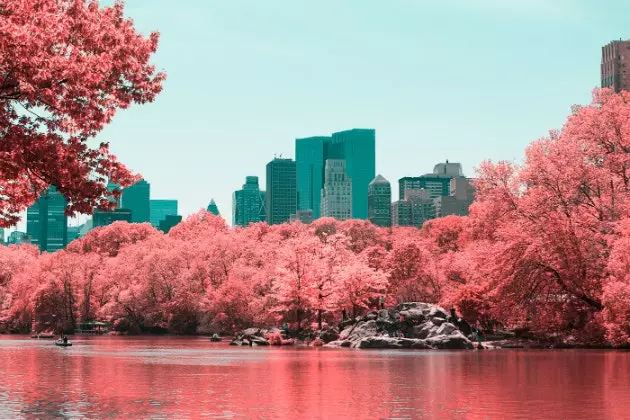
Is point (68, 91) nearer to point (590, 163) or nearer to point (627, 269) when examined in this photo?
point (627, 269)

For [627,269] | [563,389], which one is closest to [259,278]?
[627,269]

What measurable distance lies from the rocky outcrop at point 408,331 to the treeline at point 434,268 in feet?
13.4

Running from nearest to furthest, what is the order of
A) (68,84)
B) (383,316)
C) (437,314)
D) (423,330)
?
1. (68,84)
2. (423,330)
3. (437,314)
4. (383,316)

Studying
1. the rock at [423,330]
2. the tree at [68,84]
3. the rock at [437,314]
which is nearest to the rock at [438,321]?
the rock at [423,330]

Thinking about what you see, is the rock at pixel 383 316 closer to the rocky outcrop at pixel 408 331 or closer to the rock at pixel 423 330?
the rocky outcrop at pixel 408 331

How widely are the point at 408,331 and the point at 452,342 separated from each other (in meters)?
5.23

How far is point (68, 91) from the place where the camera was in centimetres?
2391

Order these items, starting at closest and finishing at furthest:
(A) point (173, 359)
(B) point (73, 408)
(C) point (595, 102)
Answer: (B) point (73, 408) < (A) point (173, 359) < (C) point (595, 102)

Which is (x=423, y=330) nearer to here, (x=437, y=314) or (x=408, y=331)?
(x=408, y=331)

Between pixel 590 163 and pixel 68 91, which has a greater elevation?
pixel 590 163

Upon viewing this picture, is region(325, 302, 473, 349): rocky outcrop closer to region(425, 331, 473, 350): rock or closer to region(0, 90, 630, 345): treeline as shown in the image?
region(425, 331, 473, 350): rock

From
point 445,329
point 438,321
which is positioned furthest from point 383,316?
point 445,329

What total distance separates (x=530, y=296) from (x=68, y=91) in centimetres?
4624

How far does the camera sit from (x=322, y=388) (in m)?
32.4
